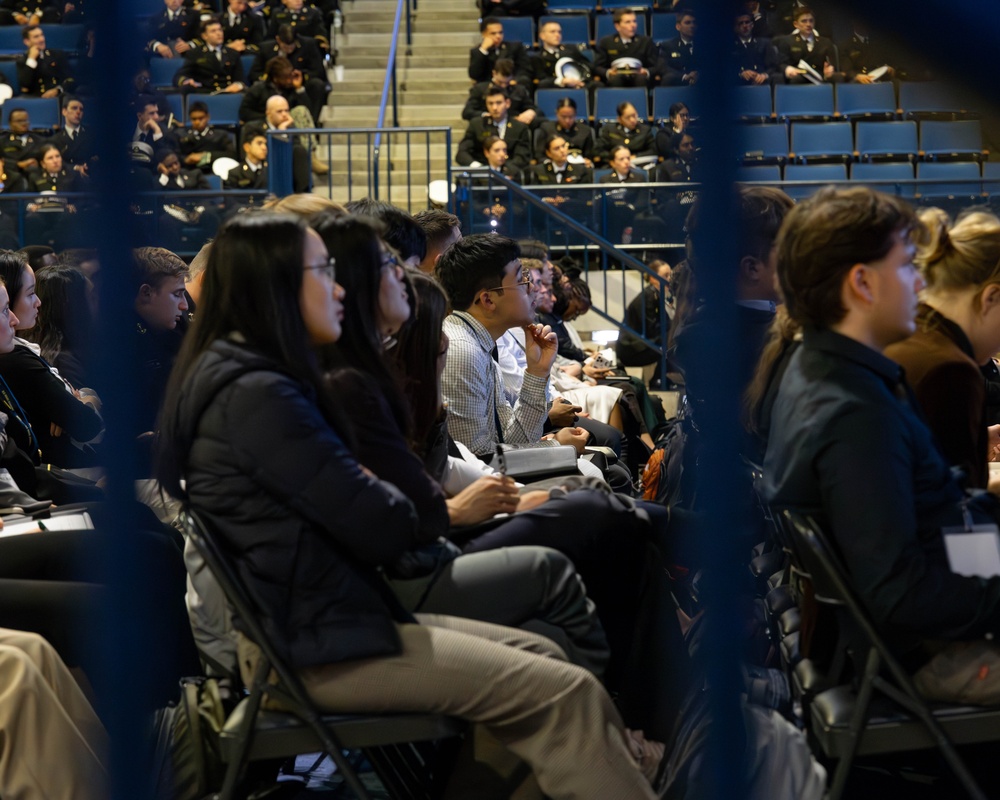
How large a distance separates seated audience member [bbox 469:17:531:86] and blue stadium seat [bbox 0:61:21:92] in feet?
13.3

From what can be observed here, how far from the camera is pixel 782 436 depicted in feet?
5.75

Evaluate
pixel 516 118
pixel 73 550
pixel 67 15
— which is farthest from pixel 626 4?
pixel 67 15

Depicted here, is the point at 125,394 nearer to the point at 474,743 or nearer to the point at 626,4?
the point at 474,743

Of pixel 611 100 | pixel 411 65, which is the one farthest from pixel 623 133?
pixel 411 65

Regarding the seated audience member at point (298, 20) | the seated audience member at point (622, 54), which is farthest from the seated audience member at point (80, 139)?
the seated audience member at point (298, 20)

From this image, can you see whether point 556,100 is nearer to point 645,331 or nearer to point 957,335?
point 645,331

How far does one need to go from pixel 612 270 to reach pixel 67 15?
7.90 m

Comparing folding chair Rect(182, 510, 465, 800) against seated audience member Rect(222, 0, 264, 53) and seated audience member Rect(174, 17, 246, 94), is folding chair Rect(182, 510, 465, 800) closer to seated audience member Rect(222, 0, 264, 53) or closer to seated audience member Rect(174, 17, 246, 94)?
seated audience member Rect(174, 17, 246, 94)

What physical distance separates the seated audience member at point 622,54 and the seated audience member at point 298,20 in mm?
2690

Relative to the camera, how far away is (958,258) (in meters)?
2.15

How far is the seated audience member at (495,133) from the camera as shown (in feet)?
34.7

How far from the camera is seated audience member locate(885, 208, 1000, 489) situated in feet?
6.51

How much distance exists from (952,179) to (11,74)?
32.8 ft


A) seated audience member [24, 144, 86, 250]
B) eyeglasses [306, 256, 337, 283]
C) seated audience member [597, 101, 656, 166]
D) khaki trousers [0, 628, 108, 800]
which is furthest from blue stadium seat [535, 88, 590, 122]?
khaki trousers [0, 628, 108, 800]
